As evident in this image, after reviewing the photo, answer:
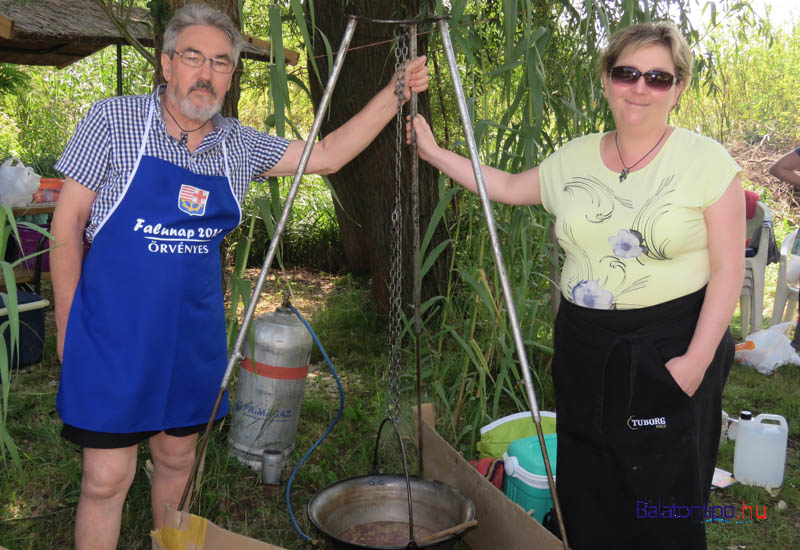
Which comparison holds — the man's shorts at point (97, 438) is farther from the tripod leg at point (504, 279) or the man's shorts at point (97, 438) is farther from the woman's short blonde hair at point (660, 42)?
the woman's short blonde hair at point (660, 42)

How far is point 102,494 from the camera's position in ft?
6.07

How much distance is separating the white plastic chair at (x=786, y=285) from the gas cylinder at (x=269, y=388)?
3.72 meters

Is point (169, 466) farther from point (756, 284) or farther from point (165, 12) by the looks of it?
point (756, 284)

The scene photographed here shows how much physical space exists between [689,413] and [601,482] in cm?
29

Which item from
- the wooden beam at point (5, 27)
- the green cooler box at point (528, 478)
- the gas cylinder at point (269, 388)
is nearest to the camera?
the green cooler box at point (528, 478)

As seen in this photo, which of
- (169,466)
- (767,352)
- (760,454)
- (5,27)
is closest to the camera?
(169,466)

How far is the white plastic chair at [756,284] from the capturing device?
5.05 metres

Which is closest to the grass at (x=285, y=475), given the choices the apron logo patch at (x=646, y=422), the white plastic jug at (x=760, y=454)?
the white plastic jug at (x=760, y=454)

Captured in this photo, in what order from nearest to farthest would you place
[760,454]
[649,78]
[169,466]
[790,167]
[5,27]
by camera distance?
[649,78] < [169,466] < [760,454] < [790,167] < [5,27]

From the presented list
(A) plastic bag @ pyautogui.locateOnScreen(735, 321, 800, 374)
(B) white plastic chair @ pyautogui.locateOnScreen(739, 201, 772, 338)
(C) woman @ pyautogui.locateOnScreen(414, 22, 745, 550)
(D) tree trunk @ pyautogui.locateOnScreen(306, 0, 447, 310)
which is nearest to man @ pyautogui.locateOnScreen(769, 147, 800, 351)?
(A) plastic bag @ pyautogui.locateOnScreen(735, 321, 800, 374)

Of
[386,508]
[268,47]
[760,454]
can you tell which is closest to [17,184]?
[268,47]

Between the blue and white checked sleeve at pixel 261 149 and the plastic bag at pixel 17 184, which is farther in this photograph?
the plastic bag at pixel 17 184

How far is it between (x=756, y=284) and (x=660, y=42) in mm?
3881

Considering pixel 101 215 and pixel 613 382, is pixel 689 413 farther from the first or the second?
pixel 101 215
